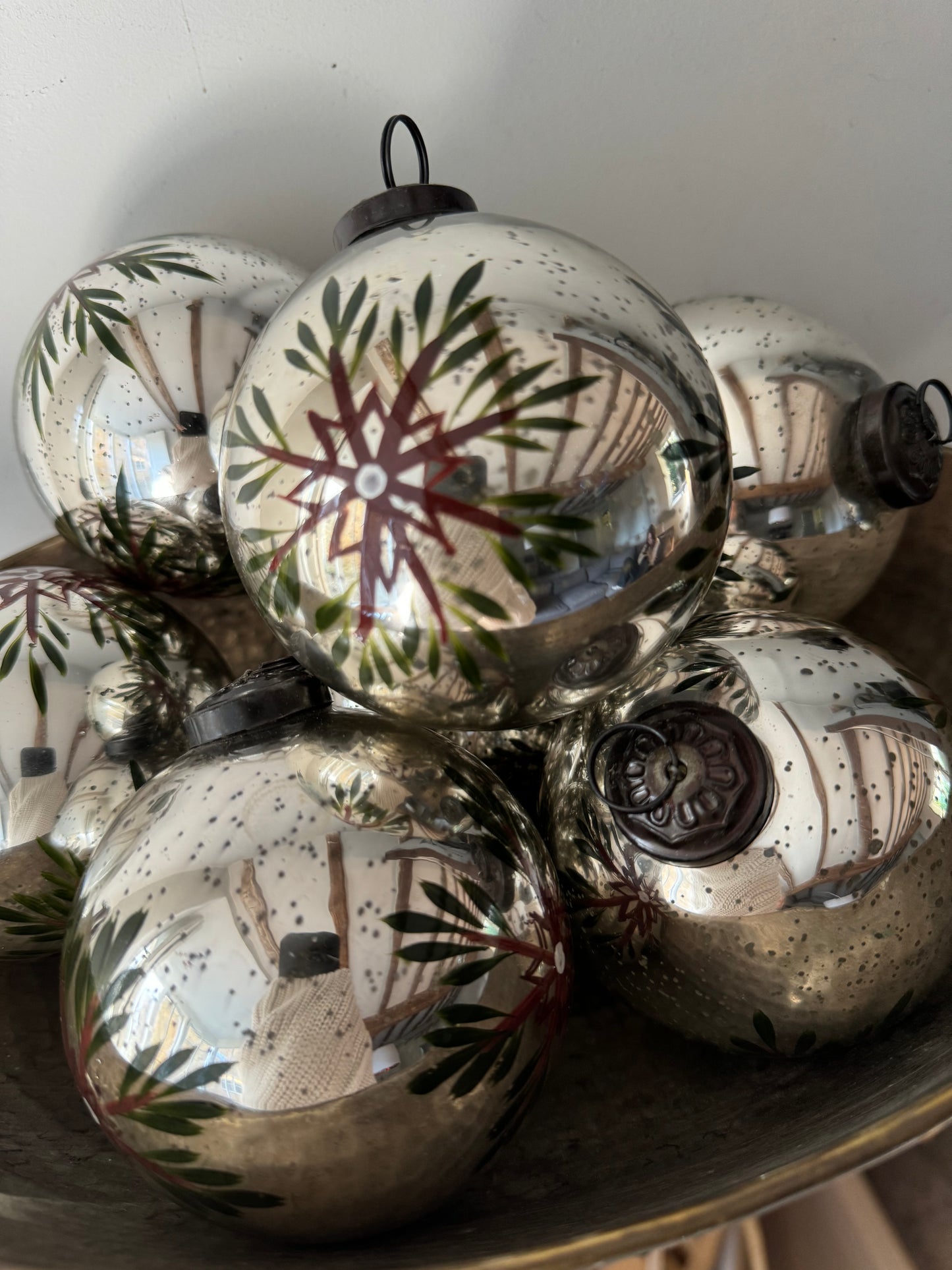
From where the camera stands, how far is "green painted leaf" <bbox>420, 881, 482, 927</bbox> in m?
0.33

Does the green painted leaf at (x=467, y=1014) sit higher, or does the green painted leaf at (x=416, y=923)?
the green painted leaf at (x=416, y=923)

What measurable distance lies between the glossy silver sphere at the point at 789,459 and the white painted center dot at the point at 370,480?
0.26 metres

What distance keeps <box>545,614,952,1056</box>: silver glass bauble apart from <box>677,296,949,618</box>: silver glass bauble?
8 cm

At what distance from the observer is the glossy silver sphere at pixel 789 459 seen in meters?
0.49

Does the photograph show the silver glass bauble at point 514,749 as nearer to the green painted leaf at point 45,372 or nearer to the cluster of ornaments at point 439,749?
the cluster of ornaments at point 439,749

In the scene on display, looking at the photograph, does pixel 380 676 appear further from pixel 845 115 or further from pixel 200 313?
pixel 845 115

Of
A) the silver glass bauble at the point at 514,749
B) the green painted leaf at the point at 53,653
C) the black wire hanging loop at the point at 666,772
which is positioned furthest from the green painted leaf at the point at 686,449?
the green painted leaf at the point at 53,653

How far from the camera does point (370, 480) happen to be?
12.0 inches

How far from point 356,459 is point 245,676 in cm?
15

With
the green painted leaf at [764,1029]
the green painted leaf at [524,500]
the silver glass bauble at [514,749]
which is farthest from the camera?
the silver glass bauble at [514,749]

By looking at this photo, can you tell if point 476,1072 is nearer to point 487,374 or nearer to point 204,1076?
point 204,1076

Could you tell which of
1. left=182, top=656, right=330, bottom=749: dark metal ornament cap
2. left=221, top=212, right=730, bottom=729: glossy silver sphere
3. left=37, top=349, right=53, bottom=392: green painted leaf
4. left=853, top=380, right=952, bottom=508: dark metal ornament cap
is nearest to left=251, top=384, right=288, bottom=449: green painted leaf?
left=221, top=212, right=730, bottom=729: glossy silver sphere

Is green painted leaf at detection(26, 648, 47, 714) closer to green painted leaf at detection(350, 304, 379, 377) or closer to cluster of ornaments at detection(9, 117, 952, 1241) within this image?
cluster of ornaments at detection(9, 117, 952, 1241)

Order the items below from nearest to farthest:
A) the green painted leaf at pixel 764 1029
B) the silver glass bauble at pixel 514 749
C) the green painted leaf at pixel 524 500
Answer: the green painted leaf at pixel 524 500 < the green painted leaf at pixel 764 1029 < the silver glass bauble at pixel 514 749
